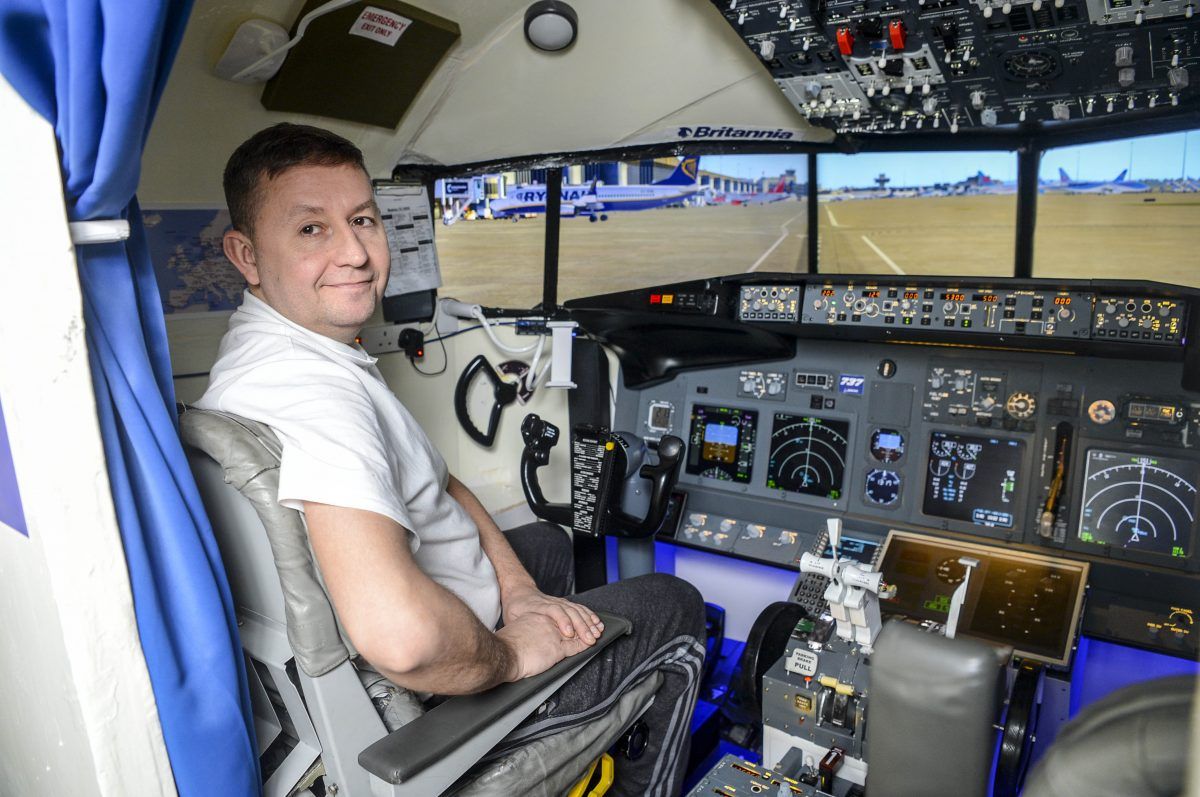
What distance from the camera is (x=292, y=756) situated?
130 centimetres

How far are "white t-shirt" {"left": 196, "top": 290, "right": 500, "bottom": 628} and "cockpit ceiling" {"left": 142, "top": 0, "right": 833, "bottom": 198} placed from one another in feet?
2.90

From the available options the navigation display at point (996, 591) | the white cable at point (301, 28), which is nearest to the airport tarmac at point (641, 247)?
the navigation display at point (996, 591)

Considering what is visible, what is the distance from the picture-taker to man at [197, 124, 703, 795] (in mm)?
1102

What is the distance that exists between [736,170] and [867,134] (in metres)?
0.50

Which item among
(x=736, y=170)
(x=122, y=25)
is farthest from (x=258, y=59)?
(x=736, y=170)

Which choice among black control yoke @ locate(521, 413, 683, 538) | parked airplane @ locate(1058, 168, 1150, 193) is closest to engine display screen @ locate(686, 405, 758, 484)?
black control yoke @ locate(521, 413, 683, 538)

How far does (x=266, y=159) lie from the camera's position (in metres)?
1.33

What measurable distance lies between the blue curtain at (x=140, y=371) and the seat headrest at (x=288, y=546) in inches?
2.4

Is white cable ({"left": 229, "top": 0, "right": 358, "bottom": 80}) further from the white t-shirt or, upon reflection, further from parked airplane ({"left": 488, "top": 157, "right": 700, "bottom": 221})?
parked airplane ({"left": 488, "top": 157, "right": 700, "bottom": 221})

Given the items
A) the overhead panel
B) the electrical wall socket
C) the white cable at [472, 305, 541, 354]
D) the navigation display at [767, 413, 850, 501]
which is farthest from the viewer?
the white cable at [472, 305, 541, 354]

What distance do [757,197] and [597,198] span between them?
2.19 feet

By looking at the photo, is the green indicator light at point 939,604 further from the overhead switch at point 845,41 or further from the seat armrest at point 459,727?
the overhead switch at point 845,41

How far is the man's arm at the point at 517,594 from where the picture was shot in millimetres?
1456

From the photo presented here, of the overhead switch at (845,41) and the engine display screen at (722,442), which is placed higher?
the overhead switch at (845,41)
